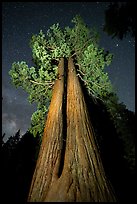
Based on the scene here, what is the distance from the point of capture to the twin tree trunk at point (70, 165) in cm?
423

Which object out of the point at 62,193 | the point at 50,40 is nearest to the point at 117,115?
the point at 50,40

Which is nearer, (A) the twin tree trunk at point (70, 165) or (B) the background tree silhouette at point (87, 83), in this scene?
(A) the twin tree trunk at point (70, 165)

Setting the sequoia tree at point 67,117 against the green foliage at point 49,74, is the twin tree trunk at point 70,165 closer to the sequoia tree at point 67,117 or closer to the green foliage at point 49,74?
the sequoia tree at point 67,117

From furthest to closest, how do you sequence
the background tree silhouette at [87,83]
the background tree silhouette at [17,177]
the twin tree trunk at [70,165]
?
the background tree silhouette at [17,177], the background tree silhouette at [87,83], the twin tree trunk at [70,165]

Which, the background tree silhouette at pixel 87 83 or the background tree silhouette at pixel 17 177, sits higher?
the background tree silhouette at pixel 87 83

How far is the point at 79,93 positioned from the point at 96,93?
304cm

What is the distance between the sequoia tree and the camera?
441cm

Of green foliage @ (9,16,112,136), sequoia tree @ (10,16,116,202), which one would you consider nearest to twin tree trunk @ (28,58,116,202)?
sequoia tree @ (10,16,116,202)

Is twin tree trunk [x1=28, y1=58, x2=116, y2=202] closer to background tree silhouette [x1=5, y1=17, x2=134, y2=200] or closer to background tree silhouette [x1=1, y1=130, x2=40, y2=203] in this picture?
background tree silhouette [x1=5, y1=17, x2=134, y2=200]

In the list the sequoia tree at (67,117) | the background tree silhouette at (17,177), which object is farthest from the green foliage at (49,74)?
the background tree silhouette at (17,177)

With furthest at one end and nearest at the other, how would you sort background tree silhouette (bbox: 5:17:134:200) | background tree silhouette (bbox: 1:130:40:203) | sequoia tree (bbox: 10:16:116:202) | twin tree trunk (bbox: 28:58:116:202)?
background tree silhouette (bbox: 1:130:40:203), background tree silhouette (bbox: 5:17:134:200), sequoia tree (bbox: 10:16:116:202), twin tree trunk (bbox: 28:58:116:202)

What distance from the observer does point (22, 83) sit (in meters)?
10.6

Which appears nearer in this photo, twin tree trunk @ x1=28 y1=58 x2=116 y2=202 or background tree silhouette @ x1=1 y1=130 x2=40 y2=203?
twin tree trunk @ x1=28 y1=58 x2=116 y2=202

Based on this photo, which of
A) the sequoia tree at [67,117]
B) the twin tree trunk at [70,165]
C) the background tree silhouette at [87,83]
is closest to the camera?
the twin tree trunk at [70,165]
